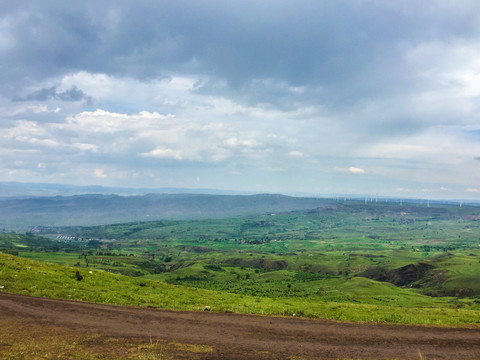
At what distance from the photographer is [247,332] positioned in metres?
32.6

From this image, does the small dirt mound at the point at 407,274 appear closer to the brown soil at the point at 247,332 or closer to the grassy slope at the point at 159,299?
the grassy slope at the point at 159,299

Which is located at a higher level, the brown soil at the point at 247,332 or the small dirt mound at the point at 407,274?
the brown soil at the point at 247,332

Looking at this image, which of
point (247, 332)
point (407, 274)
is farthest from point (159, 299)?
point (407, 274)

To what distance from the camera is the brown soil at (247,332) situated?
28.7m

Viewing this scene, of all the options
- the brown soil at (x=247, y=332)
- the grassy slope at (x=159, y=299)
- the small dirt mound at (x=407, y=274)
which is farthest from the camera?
the small dirt mound at (x=407, y=274)

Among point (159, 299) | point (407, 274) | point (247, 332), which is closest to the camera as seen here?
point (247, 332)

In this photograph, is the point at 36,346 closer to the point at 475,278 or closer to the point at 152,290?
the point at 152,290

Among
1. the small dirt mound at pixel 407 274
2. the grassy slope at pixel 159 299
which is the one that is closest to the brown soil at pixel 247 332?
the grassy slope at pixel 159 299

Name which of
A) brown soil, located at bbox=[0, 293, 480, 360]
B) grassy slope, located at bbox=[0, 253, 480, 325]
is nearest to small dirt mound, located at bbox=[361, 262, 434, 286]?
grassy slope, located at bbox=[0, 253, 480, 325]

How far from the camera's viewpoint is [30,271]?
1982 inches

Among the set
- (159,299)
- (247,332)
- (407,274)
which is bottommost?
(407,274)

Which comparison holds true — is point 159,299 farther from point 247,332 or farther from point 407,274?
point 407,274

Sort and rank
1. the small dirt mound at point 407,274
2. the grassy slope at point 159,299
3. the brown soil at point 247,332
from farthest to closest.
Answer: the small dirt mound at point 407,274, the grassy slope at point 159,299, the brown soil at point 247,332

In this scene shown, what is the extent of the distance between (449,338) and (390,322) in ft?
21.8
